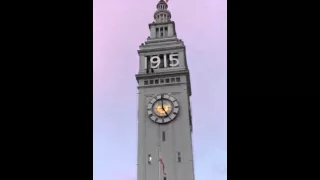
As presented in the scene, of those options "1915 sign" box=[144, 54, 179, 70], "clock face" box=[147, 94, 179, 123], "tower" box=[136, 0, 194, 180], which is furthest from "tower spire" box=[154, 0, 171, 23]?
"clock face" box=[147, 94, 179, 123]

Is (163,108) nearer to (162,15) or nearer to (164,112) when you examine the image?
(164,112)

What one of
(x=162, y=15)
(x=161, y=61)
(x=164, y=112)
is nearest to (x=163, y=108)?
(x=164, y=112)

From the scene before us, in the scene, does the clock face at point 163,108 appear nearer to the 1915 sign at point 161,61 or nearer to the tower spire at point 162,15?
the 1915 sign at point 161,61

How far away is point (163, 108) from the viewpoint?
197ft

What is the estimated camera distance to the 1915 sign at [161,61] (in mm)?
64250

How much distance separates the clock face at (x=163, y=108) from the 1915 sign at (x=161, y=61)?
6.06 m

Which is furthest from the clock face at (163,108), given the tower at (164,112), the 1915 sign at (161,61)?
the 1915 sign at (161,61)

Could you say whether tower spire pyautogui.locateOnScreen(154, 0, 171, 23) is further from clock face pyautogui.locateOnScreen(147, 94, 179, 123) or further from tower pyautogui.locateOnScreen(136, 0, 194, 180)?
clock face pyautogui.locateOnScreen(147, 94, 179, 123)

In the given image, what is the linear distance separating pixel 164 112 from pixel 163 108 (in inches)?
28.5

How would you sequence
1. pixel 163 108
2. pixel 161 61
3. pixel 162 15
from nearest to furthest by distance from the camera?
1. pixel 163 108
2. pixel 161 61
3. pixel 162 15

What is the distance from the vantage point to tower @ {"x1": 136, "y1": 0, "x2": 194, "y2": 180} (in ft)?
184
